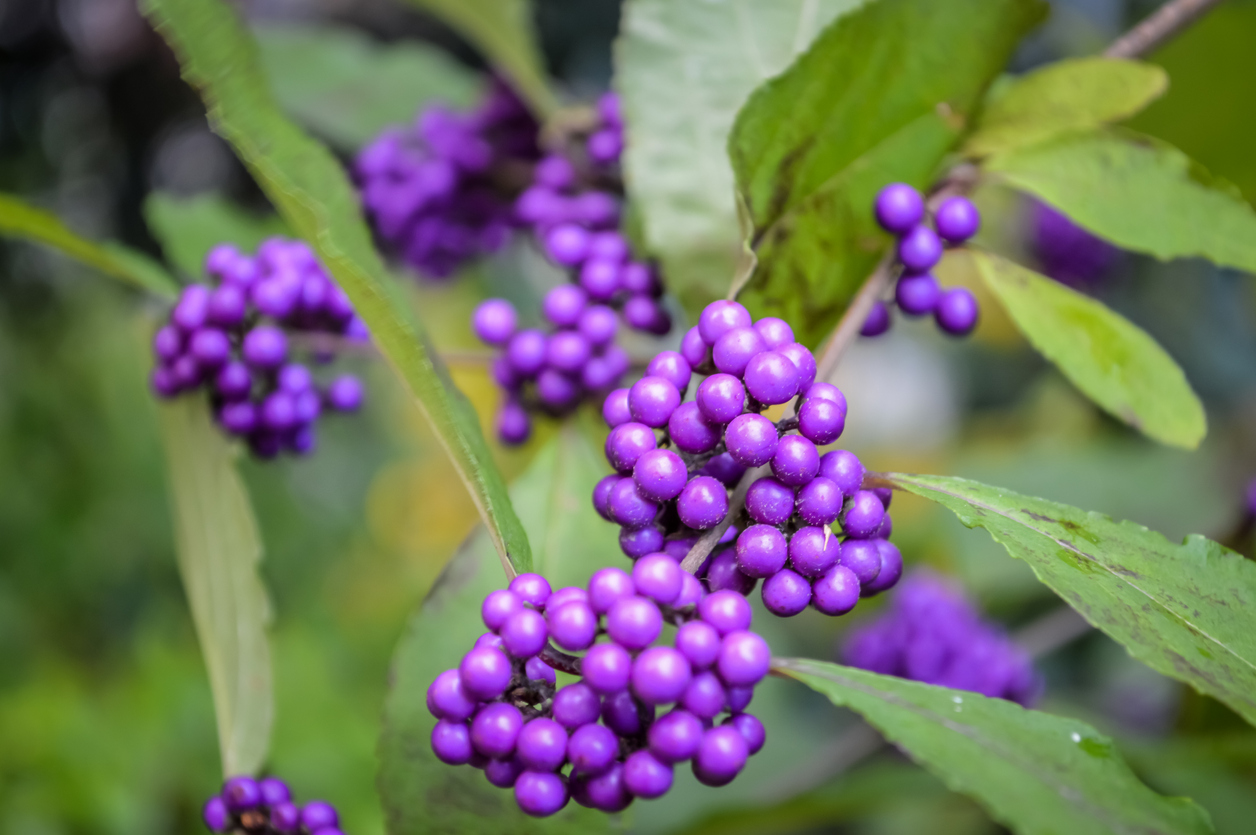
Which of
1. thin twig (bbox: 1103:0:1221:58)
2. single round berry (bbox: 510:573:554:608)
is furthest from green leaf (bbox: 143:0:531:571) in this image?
thin twig (bbox: 1103:0:1221:58)

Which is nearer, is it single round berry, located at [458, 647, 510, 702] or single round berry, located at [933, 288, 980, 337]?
single round berry, located at [458, 647, 510, 702]

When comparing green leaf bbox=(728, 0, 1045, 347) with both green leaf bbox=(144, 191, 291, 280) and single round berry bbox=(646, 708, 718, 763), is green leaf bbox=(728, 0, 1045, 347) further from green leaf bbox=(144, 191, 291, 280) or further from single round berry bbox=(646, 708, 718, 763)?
green leaf bbox=(144, 191, 291, 280)

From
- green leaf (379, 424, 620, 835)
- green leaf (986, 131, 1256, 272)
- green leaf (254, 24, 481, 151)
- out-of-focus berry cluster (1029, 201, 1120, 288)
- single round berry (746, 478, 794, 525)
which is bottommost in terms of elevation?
out-of-focus berry cluster (1029, 201, 1120, 288)

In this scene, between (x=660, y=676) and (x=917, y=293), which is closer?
(x=660, y=676)

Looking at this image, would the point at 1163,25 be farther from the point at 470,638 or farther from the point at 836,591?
the point at 470,638

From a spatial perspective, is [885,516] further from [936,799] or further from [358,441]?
[358,441]

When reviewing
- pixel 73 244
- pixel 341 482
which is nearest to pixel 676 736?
pixel 73 244

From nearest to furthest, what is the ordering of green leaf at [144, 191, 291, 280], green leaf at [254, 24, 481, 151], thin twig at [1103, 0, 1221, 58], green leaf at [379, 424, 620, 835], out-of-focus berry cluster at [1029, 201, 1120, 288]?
green leaf at [379, 424, 620, 835] < thin twig at [1103, 0, 1221, 58] < green leaf at [144, 191, 291, 280] < green leaf at [254, 24, 481, 151] < out-of-focus berry cluster at [1029, 201, 1120, 288]
